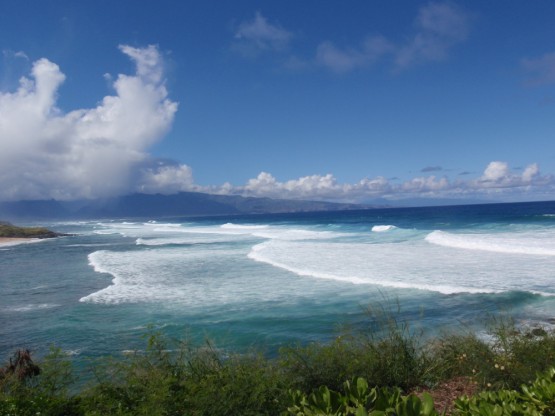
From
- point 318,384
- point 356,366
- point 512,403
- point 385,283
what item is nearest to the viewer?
point 512,403

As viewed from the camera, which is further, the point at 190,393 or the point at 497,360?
the point at 497,360

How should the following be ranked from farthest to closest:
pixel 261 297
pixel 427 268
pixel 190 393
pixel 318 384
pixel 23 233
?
pixel 23 233 < pixel 427 268 < pixel 261 297 < pixel 318 384 < pixel 190 393

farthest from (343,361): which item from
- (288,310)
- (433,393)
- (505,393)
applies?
(288,310)

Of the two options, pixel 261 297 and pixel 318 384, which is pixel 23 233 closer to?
pixel 261 297

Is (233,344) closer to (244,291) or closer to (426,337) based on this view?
(426,337)

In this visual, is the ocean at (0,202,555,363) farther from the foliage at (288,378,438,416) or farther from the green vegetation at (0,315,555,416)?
the foliage at (288,378,438,416)

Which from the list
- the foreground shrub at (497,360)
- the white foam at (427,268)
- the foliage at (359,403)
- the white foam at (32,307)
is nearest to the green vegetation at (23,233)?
the white foam at (427,268)

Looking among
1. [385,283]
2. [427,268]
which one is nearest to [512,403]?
[385,283]

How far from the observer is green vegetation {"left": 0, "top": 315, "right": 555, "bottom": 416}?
13.0ft

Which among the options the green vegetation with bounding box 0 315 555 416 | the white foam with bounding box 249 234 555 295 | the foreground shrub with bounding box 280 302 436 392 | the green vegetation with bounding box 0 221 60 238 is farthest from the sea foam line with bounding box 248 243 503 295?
the green vegetation with bounding box 0 221 60 238

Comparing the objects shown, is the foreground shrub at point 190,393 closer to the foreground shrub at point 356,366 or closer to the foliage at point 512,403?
the foreground shrub at point 356,366

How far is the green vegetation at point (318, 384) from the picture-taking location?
156 inches

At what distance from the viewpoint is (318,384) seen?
548 centimetres

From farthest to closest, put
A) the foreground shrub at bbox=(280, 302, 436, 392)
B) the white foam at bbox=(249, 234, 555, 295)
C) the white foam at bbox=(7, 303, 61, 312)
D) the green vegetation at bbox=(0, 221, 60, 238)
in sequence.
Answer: the green vegetation at bbox=(0, 221, 60, 238)
the white foam at bbox=(249, 234, 555, 295)
the white foam at bbox=(7, 303, 61, 312)
the foreground shrub at bbox=(280, 302, 436, 392)
